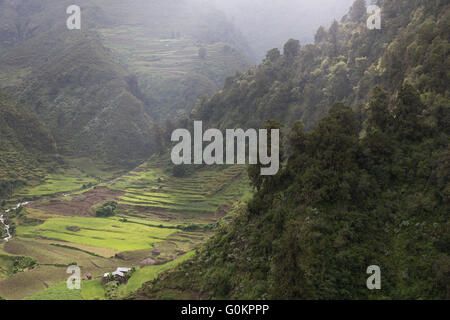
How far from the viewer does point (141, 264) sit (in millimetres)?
31609

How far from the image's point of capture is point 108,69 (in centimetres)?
11281

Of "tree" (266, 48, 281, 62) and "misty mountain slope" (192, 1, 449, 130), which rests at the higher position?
"tree" (266, 48, 281, 62)

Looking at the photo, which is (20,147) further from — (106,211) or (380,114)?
(380,114)

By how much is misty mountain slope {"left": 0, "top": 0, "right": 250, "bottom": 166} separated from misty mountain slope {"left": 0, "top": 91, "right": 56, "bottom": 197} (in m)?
9.04

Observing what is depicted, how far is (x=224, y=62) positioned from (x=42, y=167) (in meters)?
84.5

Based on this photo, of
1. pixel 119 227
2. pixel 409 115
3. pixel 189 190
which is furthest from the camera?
pixel 189 190

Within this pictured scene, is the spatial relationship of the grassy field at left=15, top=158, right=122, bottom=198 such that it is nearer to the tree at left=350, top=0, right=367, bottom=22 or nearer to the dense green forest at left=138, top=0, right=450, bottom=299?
the dense green forest at left=138, top=0, right=450, bottom=299

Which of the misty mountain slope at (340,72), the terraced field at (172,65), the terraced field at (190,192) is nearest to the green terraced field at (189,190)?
the terraced field at (190,192)

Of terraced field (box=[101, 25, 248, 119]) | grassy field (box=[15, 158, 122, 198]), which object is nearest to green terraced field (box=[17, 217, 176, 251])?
grassy field (box=[15, 158, 122, 198])

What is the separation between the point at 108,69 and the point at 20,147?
168ft

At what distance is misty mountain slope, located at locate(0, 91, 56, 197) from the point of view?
60.8 metres

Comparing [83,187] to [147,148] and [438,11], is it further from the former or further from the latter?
[438,11]

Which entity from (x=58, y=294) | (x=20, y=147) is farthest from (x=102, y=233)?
(x=20, y=147)

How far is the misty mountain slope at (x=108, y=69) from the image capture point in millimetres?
93694
